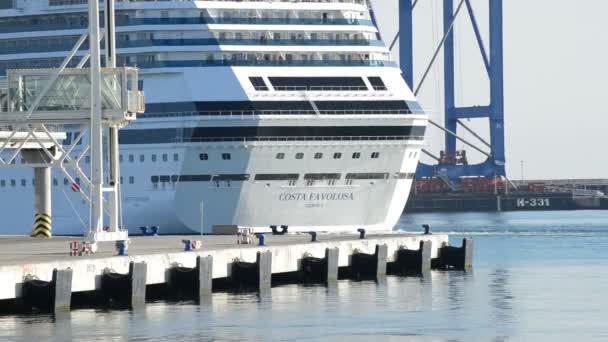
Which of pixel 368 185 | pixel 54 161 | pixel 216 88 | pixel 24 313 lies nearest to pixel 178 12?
pixel 216 88

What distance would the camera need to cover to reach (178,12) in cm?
8262

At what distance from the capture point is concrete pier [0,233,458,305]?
163ft

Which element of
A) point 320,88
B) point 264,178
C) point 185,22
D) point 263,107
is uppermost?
point 185,22

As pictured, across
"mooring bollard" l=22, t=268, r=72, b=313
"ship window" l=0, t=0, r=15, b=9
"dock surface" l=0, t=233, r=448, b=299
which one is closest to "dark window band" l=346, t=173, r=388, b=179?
"dock surface" l=0, t=233, r=448, b=299

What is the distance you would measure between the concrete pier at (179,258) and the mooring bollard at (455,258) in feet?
0.29

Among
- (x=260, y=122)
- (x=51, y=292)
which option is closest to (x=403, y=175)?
(x=260, y=122)

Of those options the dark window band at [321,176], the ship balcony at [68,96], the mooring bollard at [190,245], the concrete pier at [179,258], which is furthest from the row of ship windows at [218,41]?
the mooring bollard at [190,245]

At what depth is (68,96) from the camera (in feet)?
188

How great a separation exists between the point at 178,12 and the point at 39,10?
6337mm

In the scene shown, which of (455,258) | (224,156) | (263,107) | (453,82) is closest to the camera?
(455,258)

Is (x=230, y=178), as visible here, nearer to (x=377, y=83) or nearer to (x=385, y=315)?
(x=377, y=83)

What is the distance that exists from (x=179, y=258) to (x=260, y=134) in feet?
86.1

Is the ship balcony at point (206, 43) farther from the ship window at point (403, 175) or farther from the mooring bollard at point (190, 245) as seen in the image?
the mooring bollard at point (190, 245)

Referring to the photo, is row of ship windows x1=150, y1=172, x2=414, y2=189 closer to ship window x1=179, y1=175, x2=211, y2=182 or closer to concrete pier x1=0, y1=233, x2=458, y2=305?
ship window x1=179, y1=175, x2=211, y2=182
